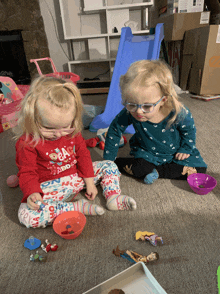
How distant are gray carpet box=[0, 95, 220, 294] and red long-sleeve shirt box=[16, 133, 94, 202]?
0.46ft

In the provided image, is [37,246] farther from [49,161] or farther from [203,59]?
[203,59]

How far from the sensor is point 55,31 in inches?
113

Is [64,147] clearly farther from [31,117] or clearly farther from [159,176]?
→ [159,176]

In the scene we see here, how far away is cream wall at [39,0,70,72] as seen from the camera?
2734mm

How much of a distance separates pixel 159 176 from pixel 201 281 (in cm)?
Result: 48

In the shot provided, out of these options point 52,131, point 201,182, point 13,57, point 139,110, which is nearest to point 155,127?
point 139,110

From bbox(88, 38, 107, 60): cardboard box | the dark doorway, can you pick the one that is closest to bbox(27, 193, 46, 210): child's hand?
the dark doorway

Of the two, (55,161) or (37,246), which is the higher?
(55,161)

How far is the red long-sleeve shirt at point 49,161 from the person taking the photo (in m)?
0.77

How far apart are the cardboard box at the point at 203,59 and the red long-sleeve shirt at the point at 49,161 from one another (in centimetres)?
166

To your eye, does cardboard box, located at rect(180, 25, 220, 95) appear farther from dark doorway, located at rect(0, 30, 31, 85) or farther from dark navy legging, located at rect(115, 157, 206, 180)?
dark doorway, located at rect(0, 30, 31, 85)

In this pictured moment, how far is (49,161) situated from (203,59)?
71.8 inches

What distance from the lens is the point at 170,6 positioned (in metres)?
2.25

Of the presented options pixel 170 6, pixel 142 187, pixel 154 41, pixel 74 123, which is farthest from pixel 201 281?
pixel 170 6
